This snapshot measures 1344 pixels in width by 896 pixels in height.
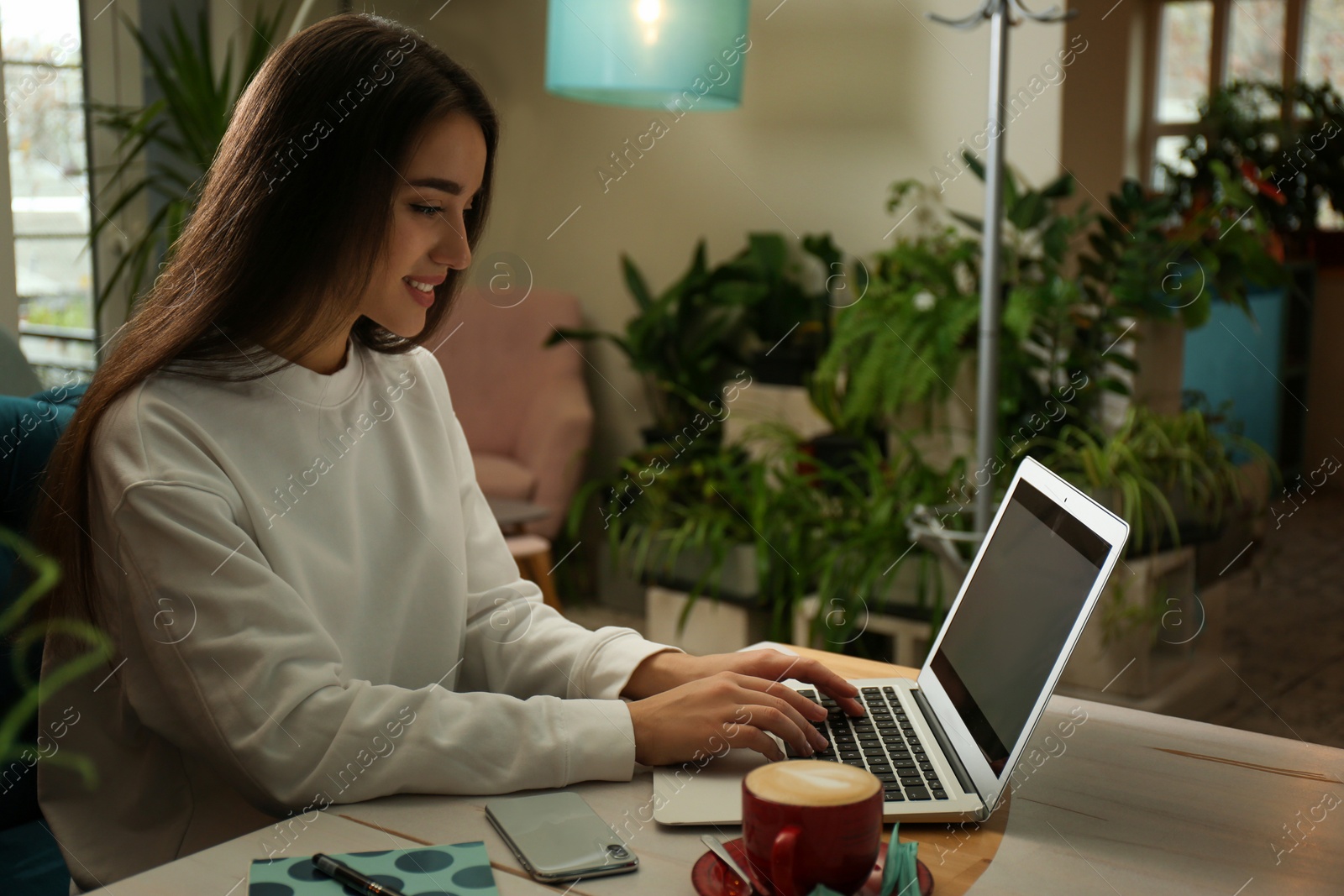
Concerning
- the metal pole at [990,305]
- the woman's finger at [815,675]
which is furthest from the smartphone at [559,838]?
the metal pole at [990,305]

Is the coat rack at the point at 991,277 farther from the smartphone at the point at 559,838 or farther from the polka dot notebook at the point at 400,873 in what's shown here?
the polka dot notebook at the point at 400,873

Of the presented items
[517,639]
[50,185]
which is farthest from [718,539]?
[50,185]

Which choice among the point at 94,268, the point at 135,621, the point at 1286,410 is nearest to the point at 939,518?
the point at 135,621

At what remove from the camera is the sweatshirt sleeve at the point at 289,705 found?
892mm

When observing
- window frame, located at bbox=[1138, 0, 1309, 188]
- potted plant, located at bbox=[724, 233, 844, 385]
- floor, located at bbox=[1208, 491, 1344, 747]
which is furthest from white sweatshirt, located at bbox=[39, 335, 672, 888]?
window frame, located at bbox=[1138, 0, 1309, 188]

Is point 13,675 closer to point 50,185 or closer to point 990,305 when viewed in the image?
point 990,305

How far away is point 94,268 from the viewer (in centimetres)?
366

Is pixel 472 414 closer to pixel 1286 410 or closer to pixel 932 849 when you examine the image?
pixel 932 849

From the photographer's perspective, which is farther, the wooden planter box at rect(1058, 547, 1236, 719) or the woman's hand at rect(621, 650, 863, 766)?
the wooden planter box at rect(1058, 547, 1236, 719)

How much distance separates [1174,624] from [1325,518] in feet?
8.75

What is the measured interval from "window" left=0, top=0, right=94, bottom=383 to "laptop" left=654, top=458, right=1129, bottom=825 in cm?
299

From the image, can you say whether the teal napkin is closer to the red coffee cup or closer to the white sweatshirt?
the red coffee cup

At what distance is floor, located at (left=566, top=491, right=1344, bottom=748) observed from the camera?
2695 mm

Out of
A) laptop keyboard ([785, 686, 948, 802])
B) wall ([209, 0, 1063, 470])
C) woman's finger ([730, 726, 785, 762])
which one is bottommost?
laptop keyboard ([785, 686, 948, 802])
